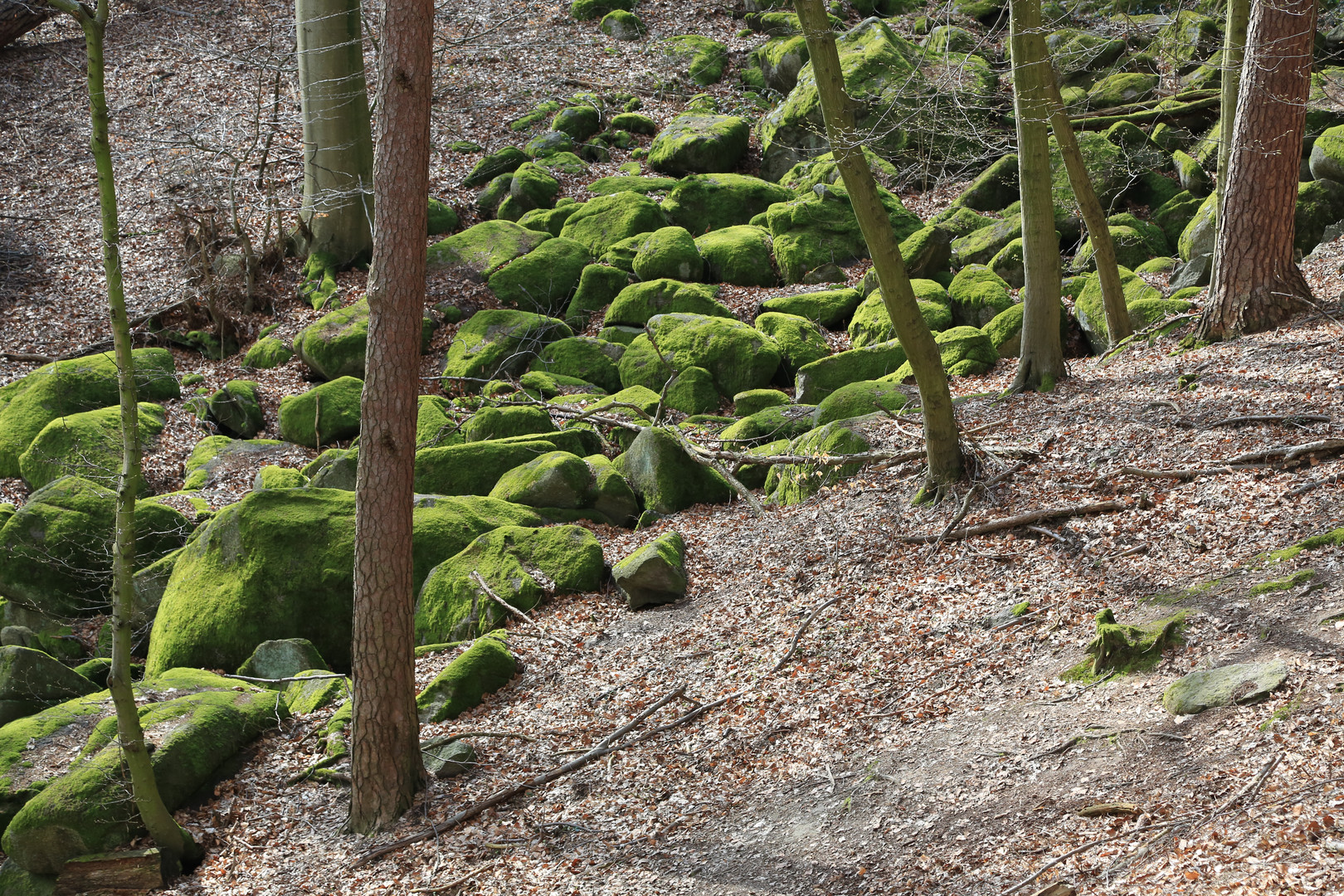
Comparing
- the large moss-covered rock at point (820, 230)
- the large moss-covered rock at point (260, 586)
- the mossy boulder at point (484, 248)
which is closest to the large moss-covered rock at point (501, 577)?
the large moss-covered rock at point (260, 586)

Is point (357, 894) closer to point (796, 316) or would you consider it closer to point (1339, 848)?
point (1339, 848)

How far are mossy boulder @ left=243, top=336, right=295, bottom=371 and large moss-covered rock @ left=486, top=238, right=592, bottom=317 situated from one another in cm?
346

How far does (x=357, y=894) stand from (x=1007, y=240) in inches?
519

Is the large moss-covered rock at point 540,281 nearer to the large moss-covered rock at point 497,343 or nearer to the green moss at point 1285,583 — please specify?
the large moss-covered rock at point 497,343

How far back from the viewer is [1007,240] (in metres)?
15.1

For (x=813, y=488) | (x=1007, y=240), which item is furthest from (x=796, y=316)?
(x=813, y=488)

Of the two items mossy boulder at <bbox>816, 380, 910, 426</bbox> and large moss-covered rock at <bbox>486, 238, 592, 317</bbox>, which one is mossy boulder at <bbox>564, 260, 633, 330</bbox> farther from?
mossy boulder at <bbox>816, 380, 910, 426</bbox>

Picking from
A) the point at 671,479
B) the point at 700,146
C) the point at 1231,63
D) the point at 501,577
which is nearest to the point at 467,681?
the point at 501,577

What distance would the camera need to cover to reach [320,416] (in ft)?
42.9

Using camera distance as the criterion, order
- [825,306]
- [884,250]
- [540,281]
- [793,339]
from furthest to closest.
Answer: [540,281], [825,306], [793,339], [884,250]

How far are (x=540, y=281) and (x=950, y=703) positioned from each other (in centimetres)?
1174

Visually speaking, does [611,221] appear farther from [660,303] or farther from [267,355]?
[267,355]

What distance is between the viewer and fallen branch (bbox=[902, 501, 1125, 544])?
7.09 meters

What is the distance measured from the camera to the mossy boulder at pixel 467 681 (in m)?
7.29
